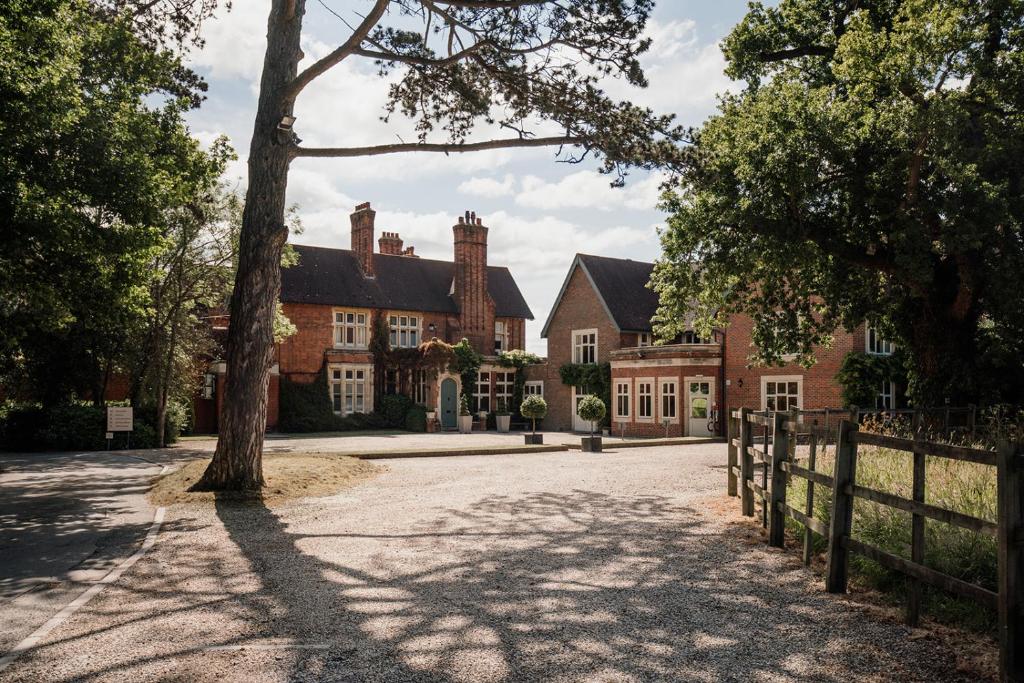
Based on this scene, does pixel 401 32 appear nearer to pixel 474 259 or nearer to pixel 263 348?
pixel 263 348

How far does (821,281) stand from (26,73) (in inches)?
701

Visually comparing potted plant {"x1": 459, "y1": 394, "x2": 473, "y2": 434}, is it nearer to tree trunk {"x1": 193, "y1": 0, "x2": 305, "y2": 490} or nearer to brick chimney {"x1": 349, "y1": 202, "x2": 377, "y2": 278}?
brick chimney {"x1": 349, "y1": 202, "x2": 377, "y2": 278}

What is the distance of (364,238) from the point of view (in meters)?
43.2

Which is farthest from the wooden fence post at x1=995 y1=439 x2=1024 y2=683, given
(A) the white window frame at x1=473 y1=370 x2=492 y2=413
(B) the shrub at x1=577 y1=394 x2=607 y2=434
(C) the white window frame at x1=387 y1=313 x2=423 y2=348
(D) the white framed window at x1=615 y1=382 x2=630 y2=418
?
(C) the white window frame at x1=387 y1=313 x2=423 y2=348

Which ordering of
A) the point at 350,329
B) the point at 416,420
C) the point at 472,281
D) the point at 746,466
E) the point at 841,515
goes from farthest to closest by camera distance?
the point at 472,281
the point at 350,329
the point at 416,420
the point at 746,466
the point at 841,515

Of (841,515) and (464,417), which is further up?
(841,515)

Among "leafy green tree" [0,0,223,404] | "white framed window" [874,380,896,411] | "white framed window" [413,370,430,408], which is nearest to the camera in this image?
"leafy green tree" [0,0,223,404]

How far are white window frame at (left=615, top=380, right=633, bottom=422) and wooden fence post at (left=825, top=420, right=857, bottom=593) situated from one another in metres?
29.5

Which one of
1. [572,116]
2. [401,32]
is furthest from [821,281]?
[401,32]

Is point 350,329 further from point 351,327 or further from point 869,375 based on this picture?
point 869,375

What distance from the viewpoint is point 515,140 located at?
46.0ft

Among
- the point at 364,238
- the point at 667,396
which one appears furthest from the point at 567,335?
the point at 364,238

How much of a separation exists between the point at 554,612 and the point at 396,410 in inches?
1381

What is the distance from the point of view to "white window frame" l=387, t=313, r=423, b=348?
140 feet
